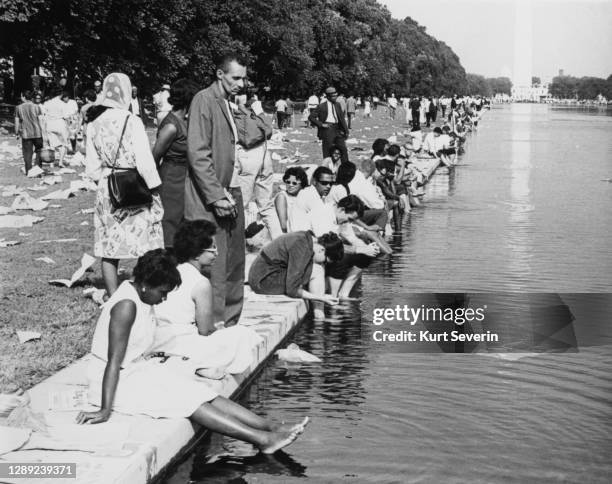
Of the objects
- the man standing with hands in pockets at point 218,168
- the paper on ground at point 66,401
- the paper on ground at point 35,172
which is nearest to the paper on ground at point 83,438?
the paper on ground at point 66,401

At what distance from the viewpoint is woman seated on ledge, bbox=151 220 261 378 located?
21.5 ft

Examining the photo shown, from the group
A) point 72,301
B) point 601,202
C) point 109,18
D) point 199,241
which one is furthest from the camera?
point 109,18

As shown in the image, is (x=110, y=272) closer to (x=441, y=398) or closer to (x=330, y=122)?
(x=441, y=398)

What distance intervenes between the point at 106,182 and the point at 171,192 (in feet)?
1.98

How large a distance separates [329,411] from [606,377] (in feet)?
7.10

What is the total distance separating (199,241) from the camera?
6719mm

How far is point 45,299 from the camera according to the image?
29.8 feet

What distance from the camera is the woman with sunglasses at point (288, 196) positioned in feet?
→ 34.3

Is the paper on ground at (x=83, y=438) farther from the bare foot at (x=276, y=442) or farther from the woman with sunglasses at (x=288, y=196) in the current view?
the woman with sunglasses at (x=288, y=196)

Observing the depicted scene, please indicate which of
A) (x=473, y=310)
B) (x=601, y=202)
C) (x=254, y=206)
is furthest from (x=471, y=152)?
(x=473, y=310)

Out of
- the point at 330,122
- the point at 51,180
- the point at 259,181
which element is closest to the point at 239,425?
the point at 259,181

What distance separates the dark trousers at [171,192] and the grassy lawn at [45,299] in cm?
92

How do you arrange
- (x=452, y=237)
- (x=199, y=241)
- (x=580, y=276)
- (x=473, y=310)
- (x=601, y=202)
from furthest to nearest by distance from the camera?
(x=601, y=202) < (x=452, y=237) < (x=580, y=276) < (x=473, y=310) < (x=199, y=241)

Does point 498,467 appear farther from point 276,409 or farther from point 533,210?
point 533,210
